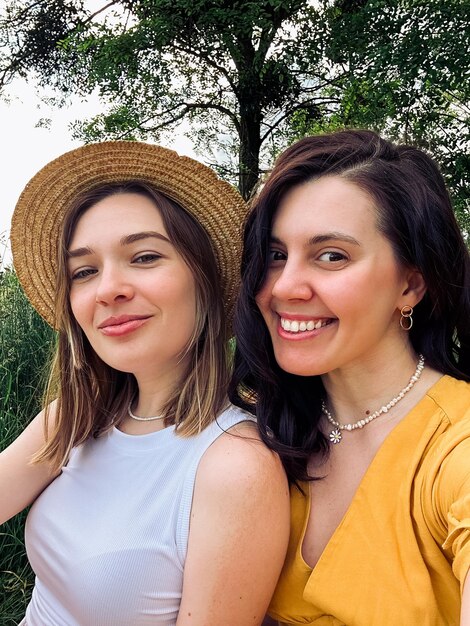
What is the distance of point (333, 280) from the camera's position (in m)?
1.56

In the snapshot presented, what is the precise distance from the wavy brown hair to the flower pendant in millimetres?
311

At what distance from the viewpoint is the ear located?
1.69 m

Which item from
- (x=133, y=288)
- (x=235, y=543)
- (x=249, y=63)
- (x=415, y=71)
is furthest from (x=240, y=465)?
(x=249, y=63)

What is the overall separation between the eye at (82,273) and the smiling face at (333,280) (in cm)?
56

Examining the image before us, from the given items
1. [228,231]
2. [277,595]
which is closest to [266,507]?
[277,595]

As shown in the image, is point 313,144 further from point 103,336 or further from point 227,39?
point 227,39

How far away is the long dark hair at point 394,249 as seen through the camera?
1637mm

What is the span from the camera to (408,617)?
1373mm

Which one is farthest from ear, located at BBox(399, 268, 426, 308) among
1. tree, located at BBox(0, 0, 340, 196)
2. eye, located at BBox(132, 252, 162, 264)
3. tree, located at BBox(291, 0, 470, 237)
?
tree, located at BBox(0, 0, 340, 196)

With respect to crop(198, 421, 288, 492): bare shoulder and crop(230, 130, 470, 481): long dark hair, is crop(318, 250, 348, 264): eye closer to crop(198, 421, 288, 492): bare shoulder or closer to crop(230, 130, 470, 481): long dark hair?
crop(230, 130, 470, 481): long dark hair

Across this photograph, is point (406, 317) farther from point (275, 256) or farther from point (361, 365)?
point (275, 256)

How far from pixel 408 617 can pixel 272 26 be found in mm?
6792

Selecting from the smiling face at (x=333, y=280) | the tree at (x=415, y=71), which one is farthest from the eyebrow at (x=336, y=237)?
the tree at (x=415, y=71)

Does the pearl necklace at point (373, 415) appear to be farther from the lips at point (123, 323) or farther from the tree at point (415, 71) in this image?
the tree at point (415, 71)
